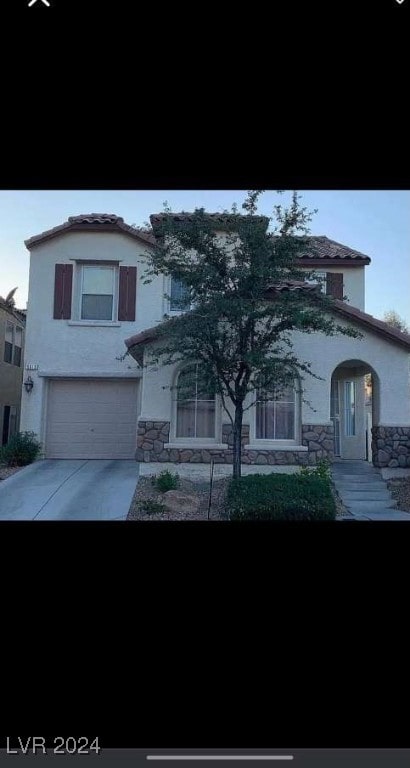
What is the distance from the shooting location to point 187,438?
31.3 feet

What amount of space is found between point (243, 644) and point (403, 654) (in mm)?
1086

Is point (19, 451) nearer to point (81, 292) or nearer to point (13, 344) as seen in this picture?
point (81, 292)

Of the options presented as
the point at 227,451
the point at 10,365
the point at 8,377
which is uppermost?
the point at 10,365

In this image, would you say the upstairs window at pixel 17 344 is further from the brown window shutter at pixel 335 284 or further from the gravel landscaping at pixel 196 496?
the brown window shutter at pixel 335 284

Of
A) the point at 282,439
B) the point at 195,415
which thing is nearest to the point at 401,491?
the point at 282,439

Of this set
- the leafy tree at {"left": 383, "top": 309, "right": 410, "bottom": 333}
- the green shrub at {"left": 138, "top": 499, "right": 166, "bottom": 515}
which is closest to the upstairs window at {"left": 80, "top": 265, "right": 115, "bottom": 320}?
the green shrub at {"left": 138, "top": 499, "right": 166, "bottom": 515}

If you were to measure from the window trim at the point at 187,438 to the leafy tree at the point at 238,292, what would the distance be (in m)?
1.00

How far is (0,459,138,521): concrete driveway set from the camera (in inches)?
297

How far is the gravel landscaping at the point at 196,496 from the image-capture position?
298 inches

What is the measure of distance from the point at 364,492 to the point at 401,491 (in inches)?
23.0
